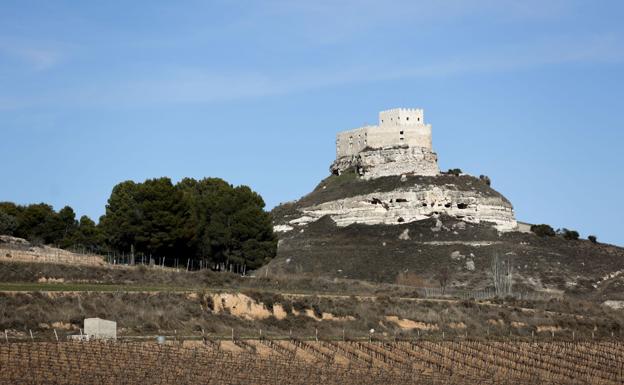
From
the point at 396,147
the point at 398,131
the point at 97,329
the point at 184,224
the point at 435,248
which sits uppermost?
the point at 398,131

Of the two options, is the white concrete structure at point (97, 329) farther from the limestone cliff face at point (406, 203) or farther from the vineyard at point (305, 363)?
the limestone cliff face at point (406, 203)

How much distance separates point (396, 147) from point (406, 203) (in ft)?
37.9

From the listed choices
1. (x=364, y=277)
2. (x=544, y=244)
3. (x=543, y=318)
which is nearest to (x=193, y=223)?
(x=364, y=277)

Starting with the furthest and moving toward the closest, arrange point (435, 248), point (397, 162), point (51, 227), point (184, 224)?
point (397, 162) → point (51, 227) → point (435, 248) → point (184, 224)

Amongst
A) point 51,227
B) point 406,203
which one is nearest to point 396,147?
point 406,203

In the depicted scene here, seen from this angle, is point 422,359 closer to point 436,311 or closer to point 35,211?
point 436,311

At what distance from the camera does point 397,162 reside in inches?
5197

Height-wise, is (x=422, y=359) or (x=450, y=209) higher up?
(x=450, y=209)

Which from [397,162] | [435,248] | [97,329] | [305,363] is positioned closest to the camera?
[305,363]

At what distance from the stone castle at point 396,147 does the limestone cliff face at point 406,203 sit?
2218 millimetres

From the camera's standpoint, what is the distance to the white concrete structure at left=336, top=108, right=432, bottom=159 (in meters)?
134

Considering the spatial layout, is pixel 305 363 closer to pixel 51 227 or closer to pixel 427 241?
pixel 427 241

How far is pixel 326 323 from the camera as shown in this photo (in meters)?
61.3

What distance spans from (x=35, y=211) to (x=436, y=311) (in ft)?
182
